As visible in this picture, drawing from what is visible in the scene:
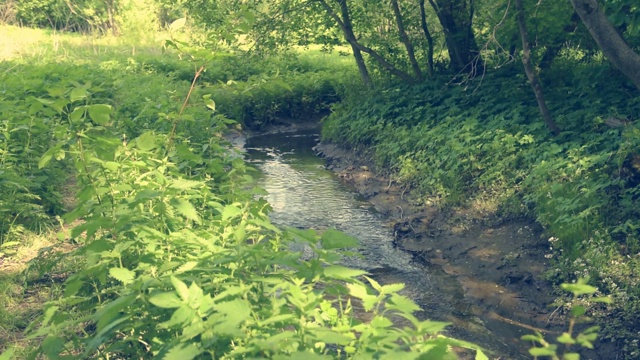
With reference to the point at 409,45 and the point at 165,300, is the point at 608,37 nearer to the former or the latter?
the point at 165,300

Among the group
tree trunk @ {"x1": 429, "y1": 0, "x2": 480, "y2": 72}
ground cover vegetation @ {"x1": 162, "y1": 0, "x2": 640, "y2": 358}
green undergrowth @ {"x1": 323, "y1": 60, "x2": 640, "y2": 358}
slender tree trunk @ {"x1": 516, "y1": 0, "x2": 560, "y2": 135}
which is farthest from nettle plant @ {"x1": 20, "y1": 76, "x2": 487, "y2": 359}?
tree trunk @ {"x1": 429, "y1": 0, "x2": 480, "y2": 72}

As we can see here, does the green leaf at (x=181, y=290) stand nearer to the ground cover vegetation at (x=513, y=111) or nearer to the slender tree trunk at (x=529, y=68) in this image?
the ground cover vegetation at (x=513, y=111)

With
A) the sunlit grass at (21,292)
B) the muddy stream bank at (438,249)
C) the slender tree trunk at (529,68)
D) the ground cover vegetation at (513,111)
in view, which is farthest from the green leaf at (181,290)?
the slender tree trunk at (529,68)

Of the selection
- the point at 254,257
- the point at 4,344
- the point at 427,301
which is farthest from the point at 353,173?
the point at 254,257

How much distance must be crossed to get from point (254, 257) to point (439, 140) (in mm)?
8927

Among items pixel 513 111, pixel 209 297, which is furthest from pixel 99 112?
pixel 513 111

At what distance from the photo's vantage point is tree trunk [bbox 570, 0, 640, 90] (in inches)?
324

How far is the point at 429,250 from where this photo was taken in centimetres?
988

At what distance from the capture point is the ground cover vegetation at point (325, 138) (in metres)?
3.37

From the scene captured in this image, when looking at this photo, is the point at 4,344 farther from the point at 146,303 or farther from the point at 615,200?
the point at 615,200

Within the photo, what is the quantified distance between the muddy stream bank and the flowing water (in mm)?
14

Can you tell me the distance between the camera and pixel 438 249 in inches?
388

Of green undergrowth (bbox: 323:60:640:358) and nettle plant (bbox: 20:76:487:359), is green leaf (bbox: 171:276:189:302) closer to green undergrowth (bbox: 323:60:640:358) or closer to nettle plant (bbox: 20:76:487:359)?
nettle plant (bbox: 20:76:487:359)

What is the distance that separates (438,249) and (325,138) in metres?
7.94
